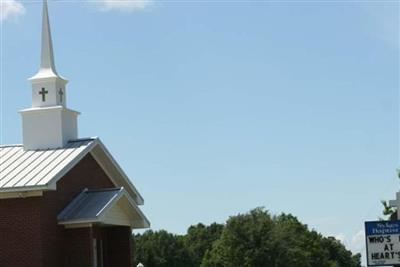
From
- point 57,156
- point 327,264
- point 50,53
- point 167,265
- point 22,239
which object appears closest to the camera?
point 22,239

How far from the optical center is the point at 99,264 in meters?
31.1

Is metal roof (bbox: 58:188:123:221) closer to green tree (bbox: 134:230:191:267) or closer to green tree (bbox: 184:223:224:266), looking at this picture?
green tree (bbox: 134:230:191:267)

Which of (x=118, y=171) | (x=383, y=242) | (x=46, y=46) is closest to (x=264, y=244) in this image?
(x=118, y=171)

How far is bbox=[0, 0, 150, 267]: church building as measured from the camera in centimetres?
2798

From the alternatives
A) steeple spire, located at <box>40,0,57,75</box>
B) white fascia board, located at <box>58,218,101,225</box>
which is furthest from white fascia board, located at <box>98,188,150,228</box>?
steeple spire, located at <box>40,0,57,75</box>

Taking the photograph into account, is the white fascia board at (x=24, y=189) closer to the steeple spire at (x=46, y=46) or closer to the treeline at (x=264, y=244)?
the steeple spire at (x=46, y=46)

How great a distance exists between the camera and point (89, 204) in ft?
96.8

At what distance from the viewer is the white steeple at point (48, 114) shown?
102 feet

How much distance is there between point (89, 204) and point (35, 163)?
2.36 metres

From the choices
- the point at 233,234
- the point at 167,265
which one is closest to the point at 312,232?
the point at 167,265

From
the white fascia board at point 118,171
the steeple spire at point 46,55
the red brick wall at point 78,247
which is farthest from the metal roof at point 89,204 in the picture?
the steeple spire at point 46,55

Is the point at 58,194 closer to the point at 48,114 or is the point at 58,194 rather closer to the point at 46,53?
the point at 48,114

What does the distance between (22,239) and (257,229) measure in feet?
176

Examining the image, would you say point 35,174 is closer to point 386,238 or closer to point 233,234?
point 386,238
